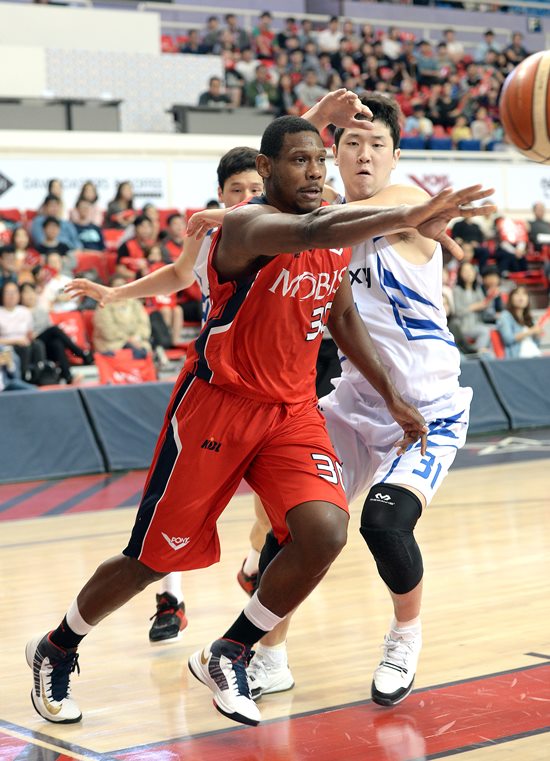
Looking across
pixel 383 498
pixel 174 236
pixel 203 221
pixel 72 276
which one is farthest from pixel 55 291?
pixel 383 498

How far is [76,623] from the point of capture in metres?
3.85

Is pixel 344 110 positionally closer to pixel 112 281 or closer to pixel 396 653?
pixel 396 653

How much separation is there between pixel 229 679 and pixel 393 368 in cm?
129

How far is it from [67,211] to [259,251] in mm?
12414

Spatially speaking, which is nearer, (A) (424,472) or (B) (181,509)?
(B) (181,509)

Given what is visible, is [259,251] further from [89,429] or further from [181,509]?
[89,429]

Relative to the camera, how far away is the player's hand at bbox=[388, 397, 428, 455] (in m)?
4.01

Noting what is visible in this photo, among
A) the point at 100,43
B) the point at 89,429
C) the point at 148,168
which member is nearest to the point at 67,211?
the point at 148,168

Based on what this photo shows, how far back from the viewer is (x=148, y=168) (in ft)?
53.3

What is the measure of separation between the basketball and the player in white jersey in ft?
1.68

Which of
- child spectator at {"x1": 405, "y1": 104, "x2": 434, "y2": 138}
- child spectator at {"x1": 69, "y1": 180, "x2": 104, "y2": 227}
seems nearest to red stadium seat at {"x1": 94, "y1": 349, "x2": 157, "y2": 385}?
child spectator at {"x1": 69, "y1": 180, "x2": 104, "y2": 227}

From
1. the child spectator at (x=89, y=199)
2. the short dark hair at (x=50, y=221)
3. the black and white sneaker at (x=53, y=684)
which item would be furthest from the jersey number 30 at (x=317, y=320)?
the child spectator at (x=89, y=199)

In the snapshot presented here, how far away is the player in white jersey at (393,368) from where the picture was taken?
4035mm

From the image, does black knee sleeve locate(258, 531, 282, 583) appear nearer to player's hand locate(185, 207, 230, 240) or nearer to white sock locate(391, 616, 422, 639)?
white sock locate(391, 616, 422, 639)
